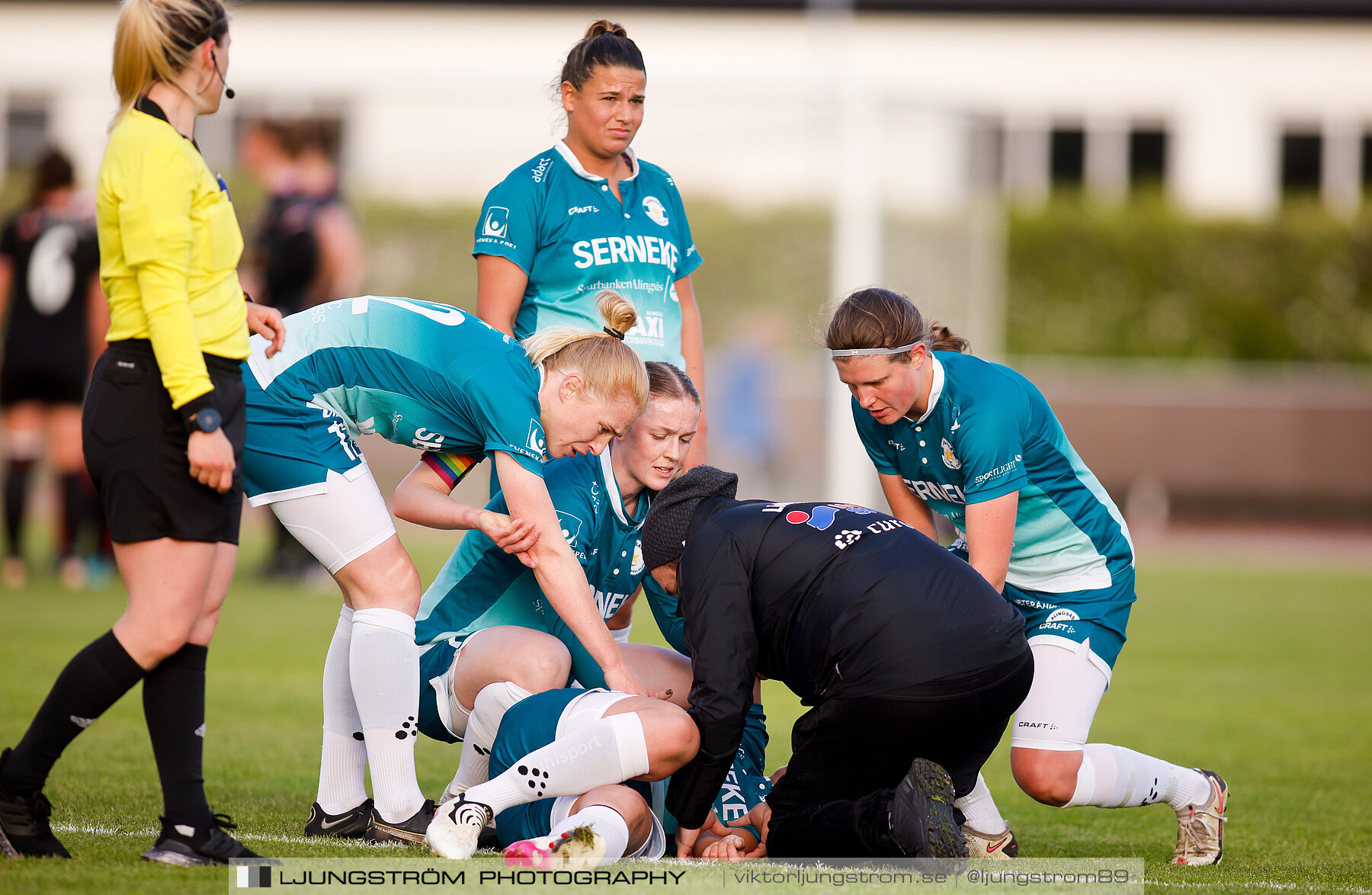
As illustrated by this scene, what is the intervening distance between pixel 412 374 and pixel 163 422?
711mm

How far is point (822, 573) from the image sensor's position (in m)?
3.29

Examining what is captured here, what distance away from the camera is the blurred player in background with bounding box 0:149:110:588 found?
851cm

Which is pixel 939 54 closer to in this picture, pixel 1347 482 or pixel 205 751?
pixel 1347 482

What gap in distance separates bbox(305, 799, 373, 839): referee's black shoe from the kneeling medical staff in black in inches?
32.9

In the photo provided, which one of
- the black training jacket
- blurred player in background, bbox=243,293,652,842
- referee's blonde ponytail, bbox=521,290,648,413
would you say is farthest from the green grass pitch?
referee's blonde ponytail, bbox=521,290,648,413

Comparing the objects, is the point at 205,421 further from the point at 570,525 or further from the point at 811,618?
the point at 811,618

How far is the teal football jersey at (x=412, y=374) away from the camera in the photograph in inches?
135

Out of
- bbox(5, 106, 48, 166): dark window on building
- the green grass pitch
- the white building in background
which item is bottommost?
the green grass pitch

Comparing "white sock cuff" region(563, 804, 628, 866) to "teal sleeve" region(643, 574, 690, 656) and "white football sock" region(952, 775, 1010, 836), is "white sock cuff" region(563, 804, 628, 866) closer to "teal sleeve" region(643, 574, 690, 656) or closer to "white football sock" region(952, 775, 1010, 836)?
"teal sleeve" region(643, 574, 690, 656)

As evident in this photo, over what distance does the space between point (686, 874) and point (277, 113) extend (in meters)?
8.97

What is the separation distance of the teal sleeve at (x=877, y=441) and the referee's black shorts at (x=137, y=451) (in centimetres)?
188

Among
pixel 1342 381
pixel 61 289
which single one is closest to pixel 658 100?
pixel 61 289

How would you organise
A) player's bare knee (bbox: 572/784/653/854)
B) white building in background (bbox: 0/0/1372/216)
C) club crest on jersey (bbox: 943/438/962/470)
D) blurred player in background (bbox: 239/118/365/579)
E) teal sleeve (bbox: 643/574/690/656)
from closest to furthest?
player's bare knee (bbox: 572/784/653/854), club crest on jersey (bbox: 943/438/962/470), teal sleeve (bbox: 643/574/690/656), blurred player in background (bbox: 239/118/365/579), white building in background (bbox: 0/0/1372/216)

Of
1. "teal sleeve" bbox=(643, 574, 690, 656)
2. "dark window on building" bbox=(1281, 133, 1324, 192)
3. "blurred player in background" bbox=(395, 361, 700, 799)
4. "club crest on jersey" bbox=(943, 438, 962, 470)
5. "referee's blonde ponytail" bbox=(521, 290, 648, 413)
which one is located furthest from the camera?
"dark window on building" bbox=(1281, 133, 1324, 192)
